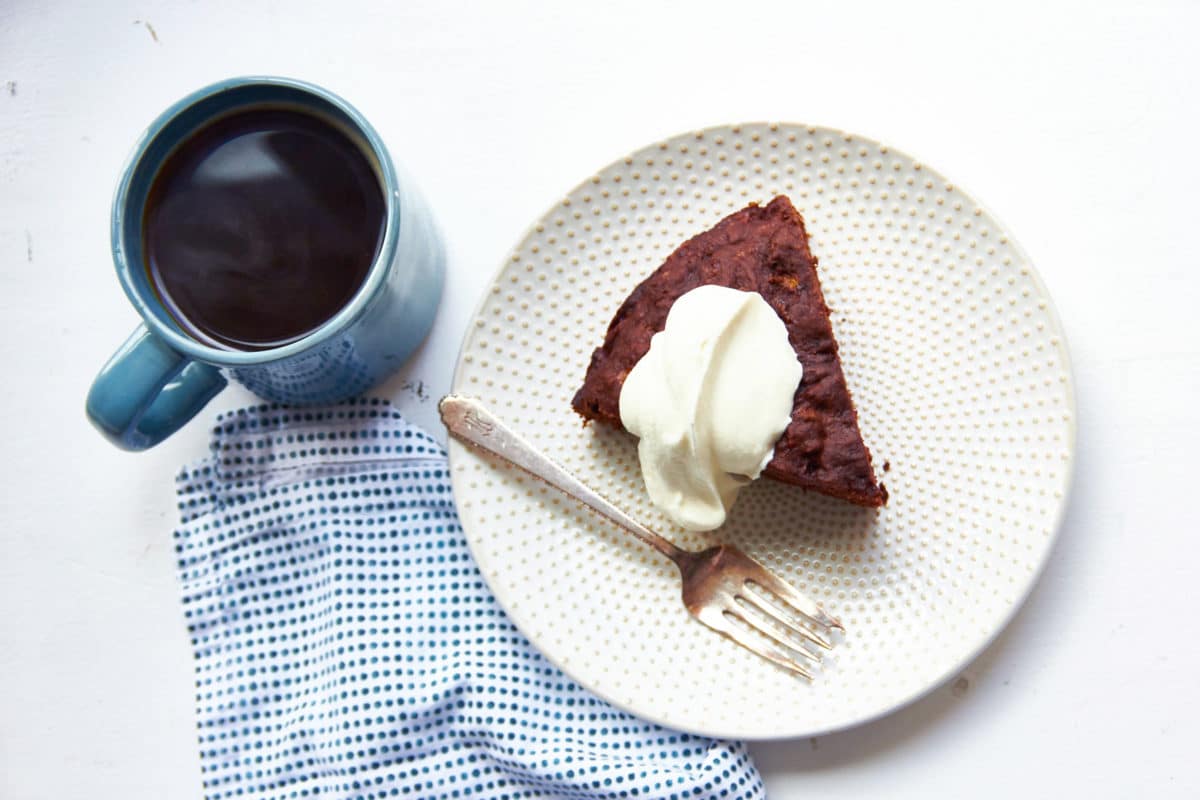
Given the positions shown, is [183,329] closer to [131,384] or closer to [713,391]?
[131,384]

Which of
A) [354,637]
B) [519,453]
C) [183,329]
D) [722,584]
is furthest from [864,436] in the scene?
[183,329]

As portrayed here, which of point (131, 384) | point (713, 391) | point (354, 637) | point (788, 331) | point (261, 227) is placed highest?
point (788, 331)

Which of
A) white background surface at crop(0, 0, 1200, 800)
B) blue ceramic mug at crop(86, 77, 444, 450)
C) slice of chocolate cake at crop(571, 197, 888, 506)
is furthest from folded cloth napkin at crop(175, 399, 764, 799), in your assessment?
slice of chocolate cake at crop(571, 197, 888, 506)

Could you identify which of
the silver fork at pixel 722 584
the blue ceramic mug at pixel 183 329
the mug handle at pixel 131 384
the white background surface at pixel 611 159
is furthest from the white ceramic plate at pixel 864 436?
the mug handle at pixel 131 384

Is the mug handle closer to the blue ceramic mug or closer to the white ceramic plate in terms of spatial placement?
the blue ceramic mug

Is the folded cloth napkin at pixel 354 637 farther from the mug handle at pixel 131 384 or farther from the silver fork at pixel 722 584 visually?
the mug handle at pixel 131 384

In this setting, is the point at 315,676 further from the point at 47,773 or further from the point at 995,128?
the point at 995,128
